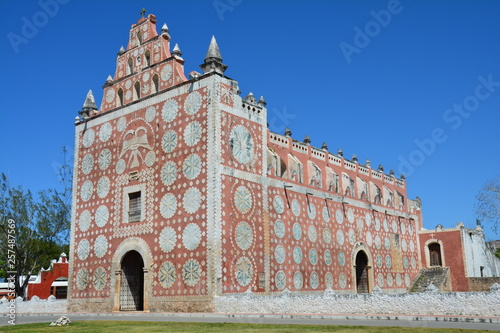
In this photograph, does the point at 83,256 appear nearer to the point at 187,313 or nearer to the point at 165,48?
the point at 187,313

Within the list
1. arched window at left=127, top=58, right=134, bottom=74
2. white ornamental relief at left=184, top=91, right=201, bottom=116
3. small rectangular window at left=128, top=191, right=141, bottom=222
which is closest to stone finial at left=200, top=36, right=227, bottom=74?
white ornamental relief at left=184, top=91, right=201, bottom=116

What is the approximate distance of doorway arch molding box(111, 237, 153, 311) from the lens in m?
24.5

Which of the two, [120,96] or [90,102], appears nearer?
[120,96]

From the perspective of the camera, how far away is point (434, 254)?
132ft

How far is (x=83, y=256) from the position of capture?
28094mm

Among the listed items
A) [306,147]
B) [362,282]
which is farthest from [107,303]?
[362,282]

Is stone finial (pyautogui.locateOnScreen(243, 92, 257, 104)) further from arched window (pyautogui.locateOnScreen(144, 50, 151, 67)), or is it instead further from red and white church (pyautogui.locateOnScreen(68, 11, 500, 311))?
arched window (pyautogui.locateOnScreen(144, 50, 151, 67))

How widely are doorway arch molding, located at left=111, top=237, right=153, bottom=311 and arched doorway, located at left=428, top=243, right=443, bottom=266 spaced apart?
2393 centimetres

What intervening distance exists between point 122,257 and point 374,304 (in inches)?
510

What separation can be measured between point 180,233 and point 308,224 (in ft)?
Answer: 27.1

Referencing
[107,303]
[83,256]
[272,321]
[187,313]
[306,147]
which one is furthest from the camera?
[306,147]

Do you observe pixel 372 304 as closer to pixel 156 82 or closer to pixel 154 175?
pixel 154 175

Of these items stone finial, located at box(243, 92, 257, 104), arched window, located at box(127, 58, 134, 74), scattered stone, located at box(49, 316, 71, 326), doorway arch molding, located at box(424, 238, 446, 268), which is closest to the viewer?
scattered stone, located at box(49, 316, 71, 326)

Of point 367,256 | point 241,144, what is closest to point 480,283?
point 367,256
